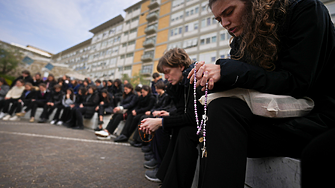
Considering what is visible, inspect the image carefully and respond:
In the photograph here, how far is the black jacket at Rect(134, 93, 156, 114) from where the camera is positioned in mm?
4746

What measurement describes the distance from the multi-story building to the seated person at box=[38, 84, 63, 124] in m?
17.5

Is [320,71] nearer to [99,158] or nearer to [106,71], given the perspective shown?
[99,158]

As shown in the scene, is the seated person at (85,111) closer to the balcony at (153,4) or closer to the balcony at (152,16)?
the balcony at (152,16)

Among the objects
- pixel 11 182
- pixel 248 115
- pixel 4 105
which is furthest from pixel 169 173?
pixel 4 105

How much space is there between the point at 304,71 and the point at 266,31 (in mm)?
314

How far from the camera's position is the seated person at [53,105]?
663 centimetres

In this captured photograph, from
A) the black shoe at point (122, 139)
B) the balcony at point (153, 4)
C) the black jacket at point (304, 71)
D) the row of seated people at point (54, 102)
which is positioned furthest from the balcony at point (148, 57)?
the black jacket at point (304, 71)

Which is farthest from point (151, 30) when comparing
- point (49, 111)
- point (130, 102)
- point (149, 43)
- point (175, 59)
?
point (175, 59)

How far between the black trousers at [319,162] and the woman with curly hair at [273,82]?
28cm

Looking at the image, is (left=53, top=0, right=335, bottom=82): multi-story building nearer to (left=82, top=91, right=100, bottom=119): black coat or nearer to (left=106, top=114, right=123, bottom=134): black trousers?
(left=82, top=91, right=100, bottom=119): black coat

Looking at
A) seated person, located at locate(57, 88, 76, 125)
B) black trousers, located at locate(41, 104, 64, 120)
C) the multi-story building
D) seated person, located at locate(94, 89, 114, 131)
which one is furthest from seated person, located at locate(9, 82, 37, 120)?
the multi-story building

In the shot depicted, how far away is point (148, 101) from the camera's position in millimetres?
4992

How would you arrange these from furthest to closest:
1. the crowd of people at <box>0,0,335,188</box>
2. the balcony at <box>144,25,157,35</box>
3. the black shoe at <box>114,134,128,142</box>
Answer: the balcony at <box>144,25,157,35</box> → the black shoe at <box>114,134,128,142</box> → the crowd of people at <box>0,0,335,188</box>

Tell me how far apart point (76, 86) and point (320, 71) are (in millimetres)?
10613
